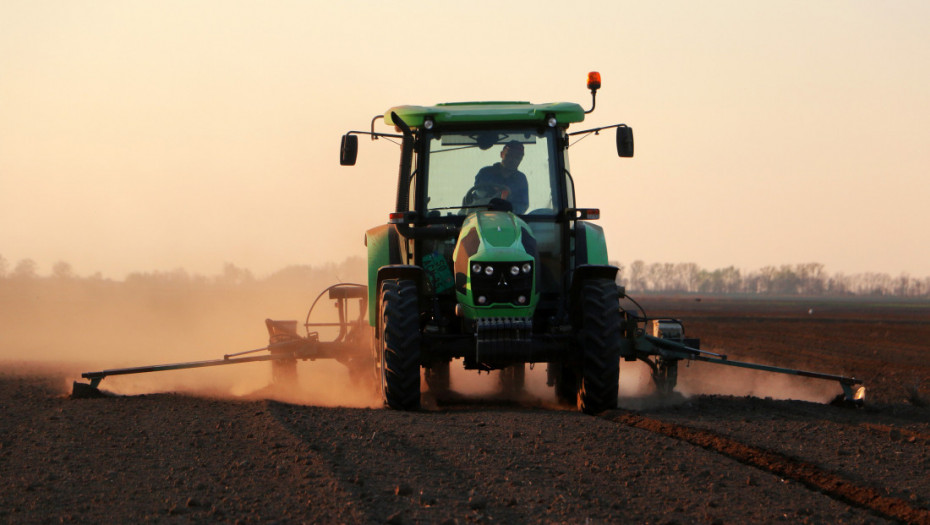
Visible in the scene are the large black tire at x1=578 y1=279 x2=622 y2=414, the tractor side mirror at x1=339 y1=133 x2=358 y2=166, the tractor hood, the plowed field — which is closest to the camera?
the plowed field

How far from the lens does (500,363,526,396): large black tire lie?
40.5 ft

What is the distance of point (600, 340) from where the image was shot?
365 inches

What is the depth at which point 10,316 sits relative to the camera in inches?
1382

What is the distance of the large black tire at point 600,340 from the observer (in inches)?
364

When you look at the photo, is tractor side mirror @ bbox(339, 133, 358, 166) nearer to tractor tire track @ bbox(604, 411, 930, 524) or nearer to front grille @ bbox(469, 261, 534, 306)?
front grille @ bbox(469, 261, 534, 306)

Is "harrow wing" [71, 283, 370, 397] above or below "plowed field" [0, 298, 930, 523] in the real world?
above

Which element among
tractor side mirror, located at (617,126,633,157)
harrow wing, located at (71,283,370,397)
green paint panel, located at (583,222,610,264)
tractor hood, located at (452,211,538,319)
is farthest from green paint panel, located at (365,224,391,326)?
tractor side mirror, located at (617,126,633,157)

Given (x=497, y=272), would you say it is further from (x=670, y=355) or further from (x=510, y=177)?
(x=670, y=355)

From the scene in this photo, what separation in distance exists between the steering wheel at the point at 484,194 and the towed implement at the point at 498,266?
0.01m

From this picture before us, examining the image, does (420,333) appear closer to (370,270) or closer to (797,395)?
(370,270)

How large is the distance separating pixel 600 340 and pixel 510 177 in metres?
2.04

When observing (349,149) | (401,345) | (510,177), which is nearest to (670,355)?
(510,177)

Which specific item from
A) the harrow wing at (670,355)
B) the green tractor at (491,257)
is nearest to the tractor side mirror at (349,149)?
the green tractor at (491,257)

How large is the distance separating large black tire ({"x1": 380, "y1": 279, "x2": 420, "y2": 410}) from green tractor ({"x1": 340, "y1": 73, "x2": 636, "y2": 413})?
0.01 meters
